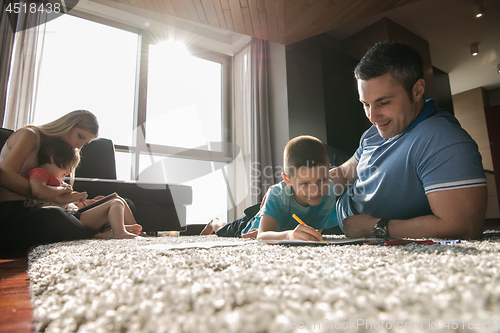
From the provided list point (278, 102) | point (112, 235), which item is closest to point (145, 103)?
point (278, 102)

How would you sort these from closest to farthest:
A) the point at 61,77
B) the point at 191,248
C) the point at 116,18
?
the point at 191,248 → the point at 61,77 → the point at 116,18

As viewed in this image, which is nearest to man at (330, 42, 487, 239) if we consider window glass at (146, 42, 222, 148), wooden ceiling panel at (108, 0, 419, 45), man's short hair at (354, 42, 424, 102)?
man's short hair at (354, 42, 424, 102)

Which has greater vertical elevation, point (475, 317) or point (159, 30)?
point (159, 30)

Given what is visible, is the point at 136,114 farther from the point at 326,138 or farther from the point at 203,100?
→ the point at 326,138

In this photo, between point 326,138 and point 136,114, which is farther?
point 136,114

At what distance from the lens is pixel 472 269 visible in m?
0.28

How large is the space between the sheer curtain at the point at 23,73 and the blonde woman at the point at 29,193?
1.59 metres

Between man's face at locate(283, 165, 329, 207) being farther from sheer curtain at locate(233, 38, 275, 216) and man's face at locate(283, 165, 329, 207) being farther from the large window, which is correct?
the large window

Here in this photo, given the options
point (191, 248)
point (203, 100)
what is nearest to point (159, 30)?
point (203, 100)

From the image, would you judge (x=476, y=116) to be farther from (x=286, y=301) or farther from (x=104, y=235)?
(x=286, y=301)

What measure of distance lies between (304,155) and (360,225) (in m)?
0.35

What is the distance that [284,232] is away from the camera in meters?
0.86

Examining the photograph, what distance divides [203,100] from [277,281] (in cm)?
394

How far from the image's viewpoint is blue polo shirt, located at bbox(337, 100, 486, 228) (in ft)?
2.38
